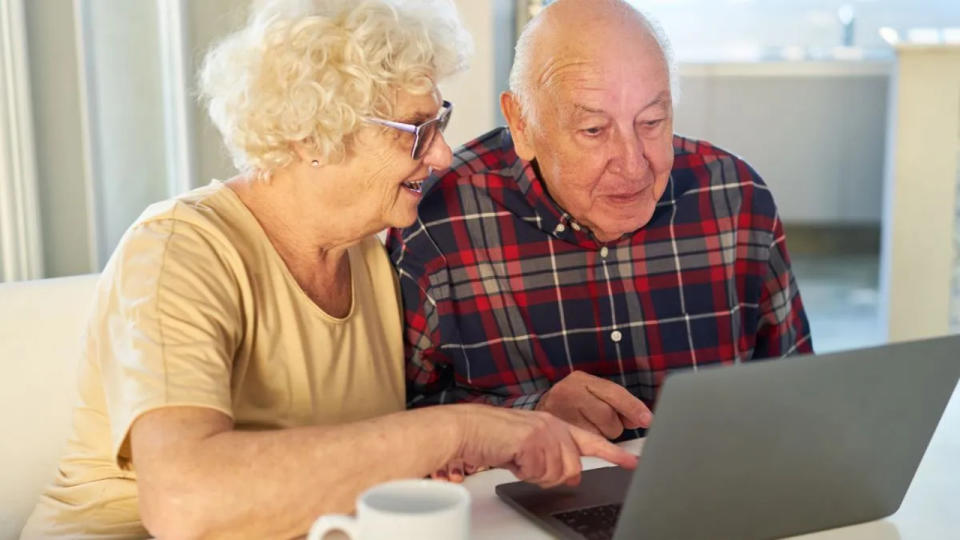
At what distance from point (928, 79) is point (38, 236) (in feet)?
9.81

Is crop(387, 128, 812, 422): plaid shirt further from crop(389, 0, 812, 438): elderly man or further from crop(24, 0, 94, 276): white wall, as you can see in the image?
crop(24, 0, 94, 276): white wall

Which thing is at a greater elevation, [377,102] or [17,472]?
[377,102]

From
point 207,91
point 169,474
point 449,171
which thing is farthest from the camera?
point 449,171

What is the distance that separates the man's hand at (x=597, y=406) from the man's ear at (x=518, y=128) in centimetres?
41

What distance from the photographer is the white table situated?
1034mm

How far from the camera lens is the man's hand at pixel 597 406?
1.38 metres

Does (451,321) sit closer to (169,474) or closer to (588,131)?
(588,131)

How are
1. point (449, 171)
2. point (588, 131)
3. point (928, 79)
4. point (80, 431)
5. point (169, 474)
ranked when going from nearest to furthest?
1. point (169, 474)
2. point (80, 431)
3. point (588, 131)
4. point (449, 171)
5. point (928, 79)

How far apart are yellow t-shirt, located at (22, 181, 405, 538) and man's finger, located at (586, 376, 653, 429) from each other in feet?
0.95

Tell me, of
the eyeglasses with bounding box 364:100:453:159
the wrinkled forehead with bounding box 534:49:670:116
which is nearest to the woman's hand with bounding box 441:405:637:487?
the eyeglasses with bounding box 364:100:453:159

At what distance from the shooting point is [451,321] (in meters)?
1.64

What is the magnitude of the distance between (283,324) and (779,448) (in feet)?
2.06

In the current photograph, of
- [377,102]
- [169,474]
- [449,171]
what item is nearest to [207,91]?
[377,102]

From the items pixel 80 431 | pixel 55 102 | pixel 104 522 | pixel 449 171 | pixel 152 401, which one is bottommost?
pixel 104 522
